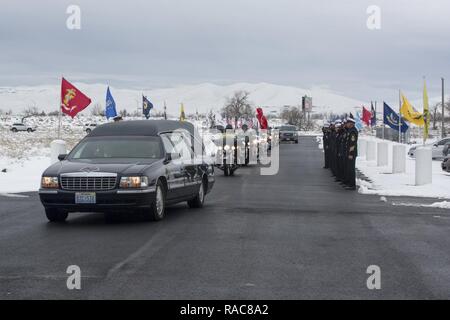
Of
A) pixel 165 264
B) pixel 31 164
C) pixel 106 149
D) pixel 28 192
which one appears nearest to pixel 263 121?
pixel 31 164

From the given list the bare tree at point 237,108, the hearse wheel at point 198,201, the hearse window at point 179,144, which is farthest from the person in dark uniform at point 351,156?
the bare tree at point 237,108

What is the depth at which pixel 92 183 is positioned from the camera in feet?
39.8

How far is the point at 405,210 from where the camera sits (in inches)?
600

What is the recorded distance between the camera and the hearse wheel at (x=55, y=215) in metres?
12.8

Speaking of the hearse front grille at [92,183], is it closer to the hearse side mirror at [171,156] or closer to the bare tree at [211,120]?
the hearse side mirror at [171,156]

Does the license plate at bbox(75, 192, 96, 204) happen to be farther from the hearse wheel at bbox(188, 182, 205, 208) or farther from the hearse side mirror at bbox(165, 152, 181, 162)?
the hearse wheel at bbox(188, 182, 205, 208)

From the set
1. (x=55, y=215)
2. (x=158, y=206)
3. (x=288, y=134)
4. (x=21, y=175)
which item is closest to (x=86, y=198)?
(x=55, y=215)

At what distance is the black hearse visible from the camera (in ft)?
39.8

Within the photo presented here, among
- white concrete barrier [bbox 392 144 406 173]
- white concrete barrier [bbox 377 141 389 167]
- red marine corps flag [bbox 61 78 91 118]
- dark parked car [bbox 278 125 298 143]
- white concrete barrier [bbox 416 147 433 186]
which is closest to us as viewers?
white concrete barrier [bbox 416 147 433 186]

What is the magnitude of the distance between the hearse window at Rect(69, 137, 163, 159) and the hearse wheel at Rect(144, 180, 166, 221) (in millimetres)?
705

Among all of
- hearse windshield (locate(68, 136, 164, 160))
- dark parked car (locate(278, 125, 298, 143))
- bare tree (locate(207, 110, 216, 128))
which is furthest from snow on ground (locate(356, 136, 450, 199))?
dark parked car (locate(278, 125, 298, 143))

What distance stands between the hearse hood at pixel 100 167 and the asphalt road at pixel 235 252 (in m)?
0.85

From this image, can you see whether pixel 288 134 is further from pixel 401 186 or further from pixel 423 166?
pixel 401 186

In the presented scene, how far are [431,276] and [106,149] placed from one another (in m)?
6.99
